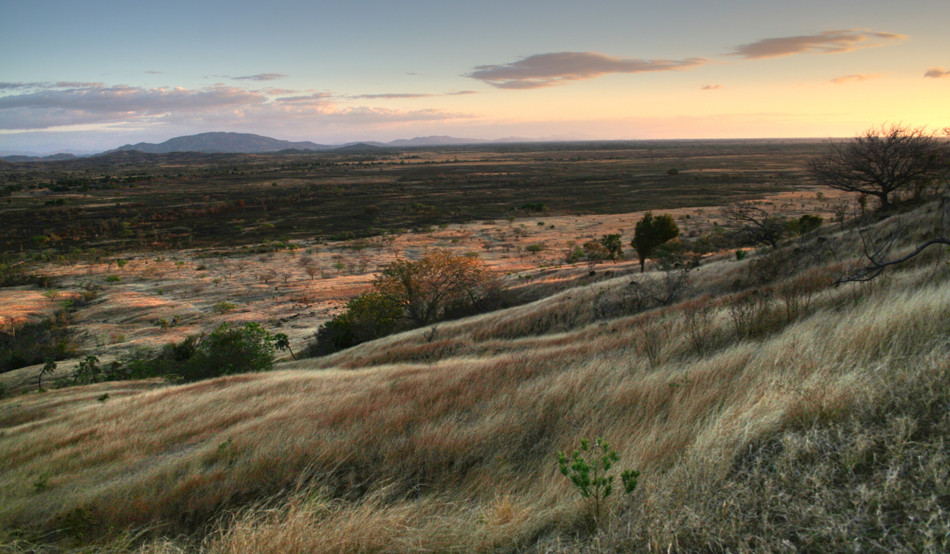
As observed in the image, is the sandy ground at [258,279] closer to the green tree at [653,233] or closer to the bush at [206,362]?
the bush at [206,362]

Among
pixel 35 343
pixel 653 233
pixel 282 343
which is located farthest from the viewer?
pixel 653 233

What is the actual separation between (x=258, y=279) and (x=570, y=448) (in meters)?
36.6

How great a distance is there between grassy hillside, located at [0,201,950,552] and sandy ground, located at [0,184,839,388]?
18.0 m

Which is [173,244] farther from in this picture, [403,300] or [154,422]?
[154,422]

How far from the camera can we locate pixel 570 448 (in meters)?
4.36

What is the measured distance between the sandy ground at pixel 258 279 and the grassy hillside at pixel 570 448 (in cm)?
1799

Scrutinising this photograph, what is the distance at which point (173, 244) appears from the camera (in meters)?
50.1

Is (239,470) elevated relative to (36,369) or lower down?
elevated

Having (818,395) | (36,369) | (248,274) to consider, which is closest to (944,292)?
(818,395)

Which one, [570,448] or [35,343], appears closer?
[570,448]

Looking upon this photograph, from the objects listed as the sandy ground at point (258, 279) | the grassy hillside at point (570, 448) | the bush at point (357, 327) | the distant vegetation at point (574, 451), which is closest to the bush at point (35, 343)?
the sandy ground at point (258, 279)

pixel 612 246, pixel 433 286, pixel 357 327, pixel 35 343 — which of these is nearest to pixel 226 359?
pixel 357 327

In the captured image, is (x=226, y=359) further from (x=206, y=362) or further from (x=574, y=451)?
(x=574, y=451)

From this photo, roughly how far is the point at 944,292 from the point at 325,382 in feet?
33.2
